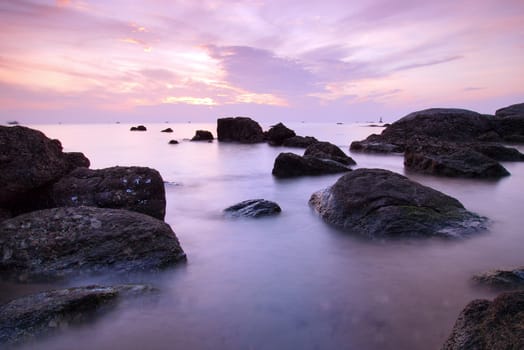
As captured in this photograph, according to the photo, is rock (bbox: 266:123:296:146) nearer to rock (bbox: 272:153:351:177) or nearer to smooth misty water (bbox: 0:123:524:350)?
rock (bbox: 272:153:351:177)

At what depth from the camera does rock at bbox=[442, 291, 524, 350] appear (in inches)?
83.2

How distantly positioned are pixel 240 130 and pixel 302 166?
29075mm

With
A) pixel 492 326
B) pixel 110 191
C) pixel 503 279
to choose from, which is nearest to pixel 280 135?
pixel 110 191

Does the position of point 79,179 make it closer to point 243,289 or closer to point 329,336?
point 243,289

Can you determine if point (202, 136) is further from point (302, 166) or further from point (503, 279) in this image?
point (503, 279)

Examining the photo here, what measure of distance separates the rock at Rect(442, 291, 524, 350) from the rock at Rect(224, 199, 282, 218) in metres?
5.44

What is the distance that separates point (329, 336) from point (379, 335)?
450 millimetres

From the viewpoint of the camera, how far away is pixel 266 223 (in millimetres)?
7336

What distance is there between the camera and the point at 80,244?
181 inches

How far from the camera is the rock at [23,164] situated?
18.1 ft

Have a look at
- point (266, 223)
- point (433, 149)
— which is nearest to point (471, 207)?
point (266, 223)

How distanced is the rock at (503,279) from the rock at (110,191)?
197 inches

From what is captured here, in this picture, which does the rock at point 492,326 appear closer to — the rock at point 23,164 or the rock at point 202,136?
the rock at point 23,164

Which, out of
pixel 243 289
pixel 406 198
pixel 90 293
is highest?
pixel 406 198
